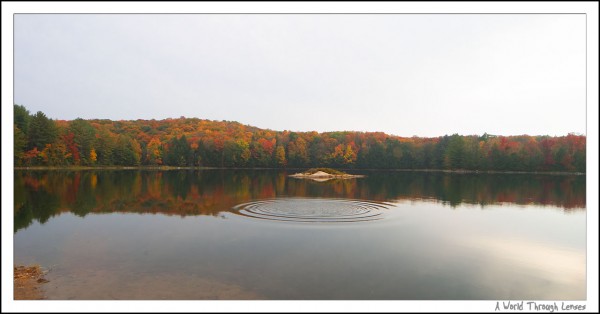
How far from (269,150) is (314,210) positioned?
295 ft

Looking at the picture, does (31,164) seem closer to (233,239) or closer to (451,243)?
(233,239)

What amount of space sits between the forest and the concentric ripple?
209 feet

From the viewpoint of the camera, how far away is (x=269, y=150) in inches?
4363

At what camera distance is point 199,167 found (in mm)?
101562

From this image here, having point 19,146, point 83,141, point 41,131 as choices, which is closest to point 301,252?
point 19,146

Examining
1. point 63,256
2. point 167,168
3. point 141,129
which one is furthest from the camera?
A: point 141,129

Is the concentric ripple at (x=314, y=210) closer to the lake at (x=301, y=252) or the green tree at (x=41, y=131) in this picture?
the lake at (x=301, y=252)

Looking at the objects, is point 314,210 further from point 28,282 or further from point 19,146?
point 19,146

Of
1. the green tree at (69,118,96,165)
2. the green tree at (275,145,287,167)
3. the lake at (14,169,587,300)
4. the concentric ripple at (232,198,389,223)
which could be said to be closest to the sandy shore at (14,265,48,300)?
the lake at (14,169,587,300)

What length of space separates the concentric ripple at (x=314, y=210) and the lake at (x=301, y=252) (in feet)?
0.37

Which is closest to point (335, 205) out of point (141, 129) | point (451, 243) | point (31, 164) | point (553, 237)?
point (451, 243)

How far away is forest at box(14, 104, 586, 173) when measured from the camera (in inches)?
2953

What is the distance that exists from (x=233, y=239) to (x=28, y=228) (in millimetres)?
9347

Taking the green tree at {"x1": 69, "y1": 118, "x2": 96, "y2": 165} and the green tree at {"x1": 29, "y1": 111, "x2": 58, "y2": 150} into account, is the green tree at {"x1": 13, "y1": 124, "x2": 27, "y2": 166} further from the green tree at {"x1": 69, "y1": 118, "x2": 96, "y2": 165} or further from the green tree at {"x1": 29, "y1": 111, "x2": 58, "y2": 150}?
the green tree at {"x1": 69, "y1": 118, "x2": 96, "y2": 165}
